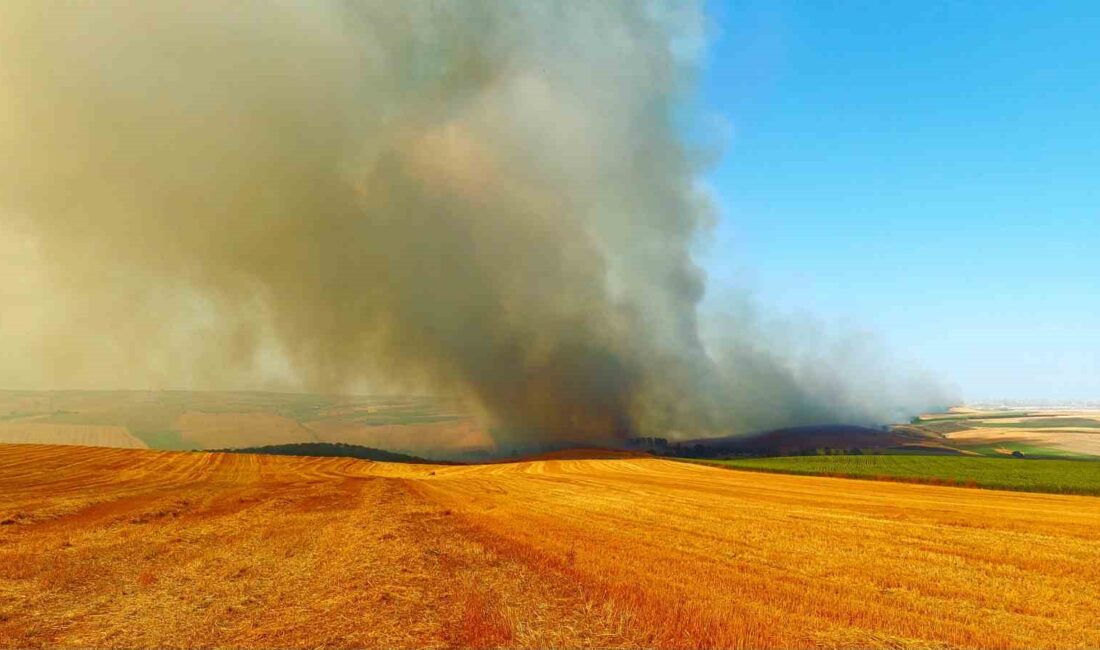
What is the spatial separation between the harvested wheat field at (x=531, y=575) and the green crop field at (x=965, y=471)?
67.1 ft

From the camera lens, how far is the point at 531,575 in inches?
435

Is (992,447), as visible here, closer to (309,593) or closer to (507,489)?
(507,489)

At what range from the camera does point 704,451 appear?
95375 mm

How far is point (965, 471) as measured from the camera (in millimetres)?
49812

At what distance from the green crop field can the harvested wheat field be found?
2044 cm

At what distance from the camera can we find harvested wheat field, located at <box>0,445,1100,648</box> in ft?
26.6

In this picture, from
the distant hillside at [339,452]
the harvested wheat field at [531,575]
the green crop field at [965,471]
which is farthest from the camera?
the distant hillside at [339,452]

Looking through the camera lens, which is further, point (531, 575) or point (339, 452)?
point (339, 452)

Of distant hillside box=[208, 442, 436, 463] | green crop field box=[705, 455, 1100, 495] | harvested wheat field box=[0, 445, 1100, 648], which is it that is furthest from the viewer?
distant hillside box=[208, 442, 436, 463]

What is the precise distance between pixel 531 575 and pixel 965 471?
55.7 m

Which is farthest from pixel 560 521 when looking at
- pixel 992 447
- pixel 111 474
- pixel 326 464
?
pixel 992 447

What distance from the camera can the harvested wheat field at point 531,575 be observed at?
8102 millimetres

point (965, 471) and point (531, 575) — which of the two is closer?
point (531, 575)

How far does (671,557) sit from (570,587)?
14.8 feet
